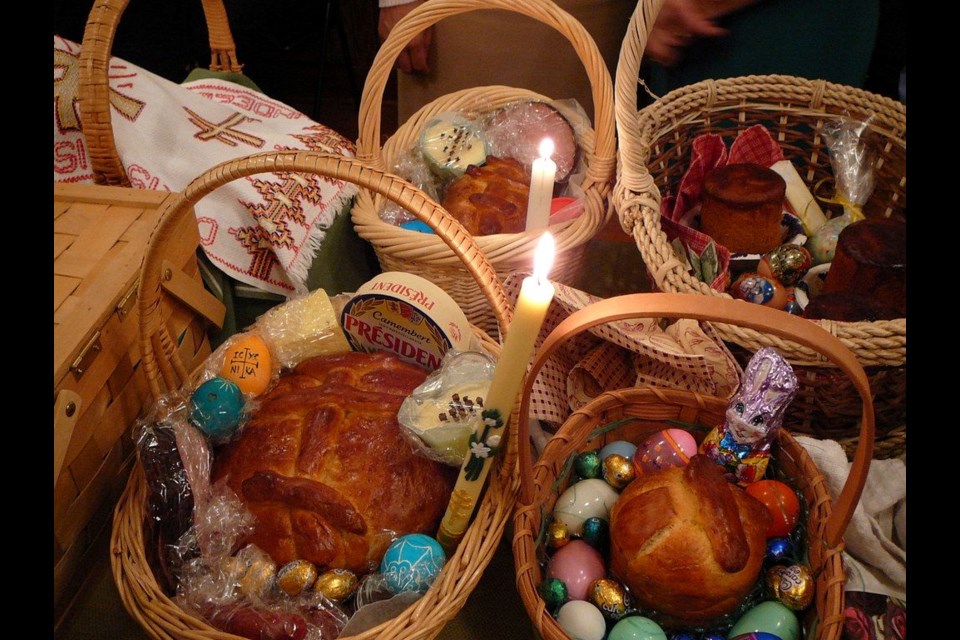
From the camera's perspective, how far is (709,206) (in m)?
1.24

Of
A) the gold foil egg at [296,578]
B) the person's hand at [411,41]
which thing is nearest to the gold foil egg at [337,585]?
the gold foil egg at [296,578]

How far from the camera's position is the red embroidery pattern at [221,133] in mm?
1394

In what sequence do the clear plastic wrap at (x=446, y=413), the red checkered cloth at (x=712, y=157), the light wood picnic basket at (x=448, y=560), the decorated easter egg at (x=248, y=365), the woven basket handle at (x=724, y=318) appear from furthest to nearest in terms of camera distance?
the red checkered cloth at (x=712, y=157) → the decorated easter egg at (x=248, y=365) → the clear plastic wrap at (x=446, y=413) → the light wood picnic basket at (x=448, y=560) → the woven basket handle at (x=724, y=318)

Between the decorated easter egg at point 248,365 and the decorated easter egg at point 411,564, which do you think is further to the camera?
the decorated easter egg at point 248,365

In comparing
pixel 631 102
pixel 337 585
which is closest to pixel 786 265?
pixel 631 102

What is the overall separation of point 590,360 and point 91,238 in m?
0.77

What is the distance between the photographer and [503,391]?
2.47ft

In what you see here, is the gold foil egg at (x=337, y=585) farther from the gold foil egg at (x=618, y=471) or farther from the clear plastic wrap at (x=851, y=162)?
the clear plastic wrap at (x=851, y=162)

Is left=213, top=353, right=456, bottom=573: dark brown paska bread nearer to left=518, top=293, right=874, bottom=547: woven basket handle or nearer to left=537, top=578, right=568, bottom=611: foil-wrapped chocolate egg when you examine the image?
left=537, top=578, right=568, bottom=611: foil-wrapped chocolate egg

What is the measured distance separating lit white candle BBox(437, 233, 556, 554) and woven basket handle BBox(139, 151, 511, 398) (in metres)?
0.10

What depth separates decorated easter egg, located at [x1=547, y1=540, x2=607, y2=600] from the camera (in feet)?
2.81

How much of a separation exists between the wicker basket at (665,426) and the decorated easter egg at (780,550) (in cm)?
3

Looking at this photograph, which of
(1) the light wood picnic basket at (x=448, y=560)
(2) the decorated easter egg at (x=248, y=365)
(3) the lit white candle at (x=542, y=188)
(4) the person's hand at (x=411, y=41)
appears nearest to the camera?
(1) the light wood picnic basket at (x=448, y=560)

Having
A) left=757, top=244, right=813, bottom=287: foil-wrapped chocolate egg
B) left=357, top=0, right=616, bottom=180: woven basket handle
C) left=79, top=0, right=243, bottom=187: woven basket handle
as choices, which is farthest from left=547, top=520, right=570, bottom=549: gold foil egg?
left=79, top=0, right=243, bottom=187: woven basket handle
